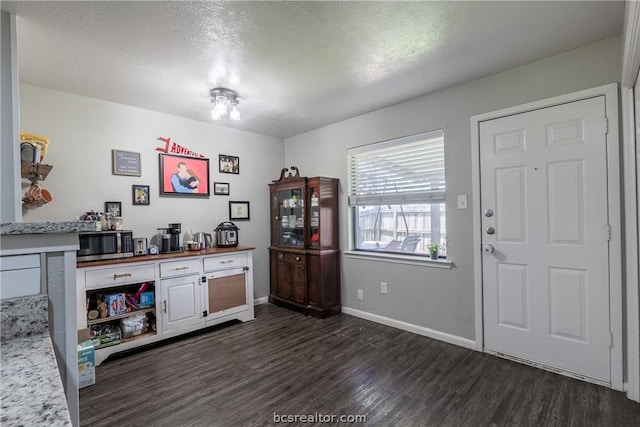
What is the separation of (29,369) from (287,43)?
2.12 m

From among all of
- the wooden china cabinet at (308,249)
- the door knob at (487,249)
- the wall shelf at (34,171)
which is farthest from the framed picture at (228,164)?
the door knob at (487,249)

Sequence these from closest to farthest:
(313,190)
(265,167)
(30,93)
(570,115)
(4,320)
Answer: (4,320), (570,115), (30,93), (313,190), (265,167)

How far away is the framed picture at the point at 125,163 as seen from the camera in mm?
3096

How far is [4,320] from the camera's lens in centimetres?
88

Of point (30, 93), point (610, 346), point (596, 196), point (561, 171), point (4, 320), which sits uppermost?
point (30, 93)

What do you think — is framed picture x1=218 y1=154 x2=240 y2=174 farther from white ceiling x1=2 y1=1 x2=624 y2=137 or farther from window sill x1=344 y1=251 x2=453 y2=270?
window sill x1=344 y1=251 x2=453 y2=270

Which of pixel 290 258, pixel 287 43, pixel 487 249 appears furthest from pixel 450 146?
pixel 290 258

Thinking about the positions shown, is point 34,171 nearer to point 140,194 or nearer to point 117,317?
point 140,194

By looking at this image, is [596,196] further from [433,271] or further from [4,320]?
[4,320]

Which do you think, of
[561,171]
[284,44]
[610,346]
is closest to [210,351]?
[284,44]

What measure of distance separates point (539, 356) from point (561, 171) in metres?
1.45

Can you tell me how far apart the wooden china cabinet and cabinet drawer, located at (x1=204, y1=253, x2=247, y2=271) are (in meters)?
0.64

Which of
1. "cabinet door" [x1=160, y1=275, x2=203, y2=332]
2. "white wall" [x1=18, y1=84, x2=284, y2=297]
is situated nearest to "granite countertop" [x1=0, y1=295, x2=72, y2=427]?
"cabinet door" [x1=160, y1=275, x2=203, y2=332]

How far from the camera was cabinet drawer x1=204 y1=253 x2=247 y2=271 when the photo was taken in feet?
10.8
